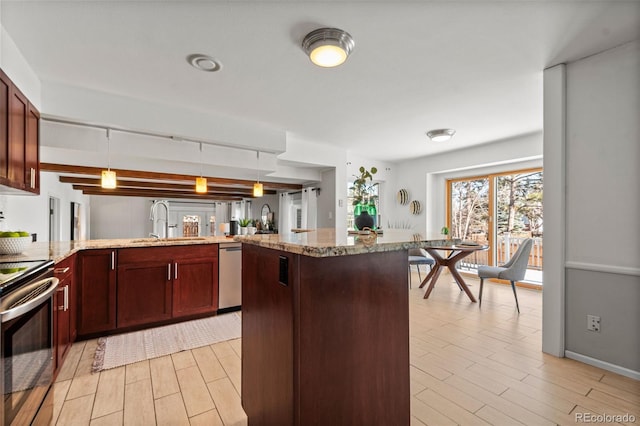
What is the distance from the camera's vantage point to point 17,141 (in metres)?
2.15

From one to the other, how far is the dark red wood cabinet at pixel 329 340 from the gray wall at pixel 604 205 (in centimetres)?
194

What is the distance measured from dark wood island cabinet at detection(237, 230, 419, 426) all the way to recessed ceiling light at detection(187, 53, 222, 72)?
1.84 m

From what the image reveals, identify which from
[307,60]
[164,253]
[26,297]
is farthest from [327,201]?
[26,297]

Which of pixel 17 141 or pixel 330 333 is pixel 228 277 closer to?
pixel 17 141

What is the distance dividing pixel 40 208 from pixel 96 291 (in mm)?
1839

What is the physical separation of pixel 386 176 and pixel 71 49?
565cm

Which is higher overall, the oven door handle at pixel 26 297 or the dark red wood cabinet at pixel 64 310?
the oven door handle at pixel 26 297

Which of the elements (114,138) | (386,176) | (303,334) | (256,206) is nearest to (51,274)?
(303,334)

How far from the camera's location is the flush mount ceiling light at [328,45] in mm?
2107

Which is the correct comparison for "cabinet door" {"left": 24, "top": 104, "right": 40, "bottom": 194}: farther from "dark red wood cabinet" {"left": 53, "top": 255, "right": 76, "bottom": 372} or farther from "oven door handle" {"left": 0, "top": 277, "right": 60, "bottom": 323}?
"oven door handle" {"left": 0, "top": 277, "right": 60, "bottom": 323}

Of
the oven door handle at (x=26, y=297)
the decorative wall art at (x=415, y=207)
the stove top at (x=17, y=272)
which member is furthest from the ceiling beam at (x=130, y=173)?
the decorative wall art at (x=415, y=207)

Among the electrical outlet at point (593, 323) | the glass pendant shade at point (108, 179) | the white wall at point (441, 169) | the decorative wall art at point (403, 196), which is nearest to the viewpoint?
the electrical outlet at point (593, 323)

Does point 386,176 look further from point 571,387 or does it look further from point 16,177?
point 16,177

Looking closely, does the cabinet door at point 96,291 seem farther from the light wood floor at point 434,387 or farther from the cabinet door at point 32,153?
the cabinet door at point 32,153
